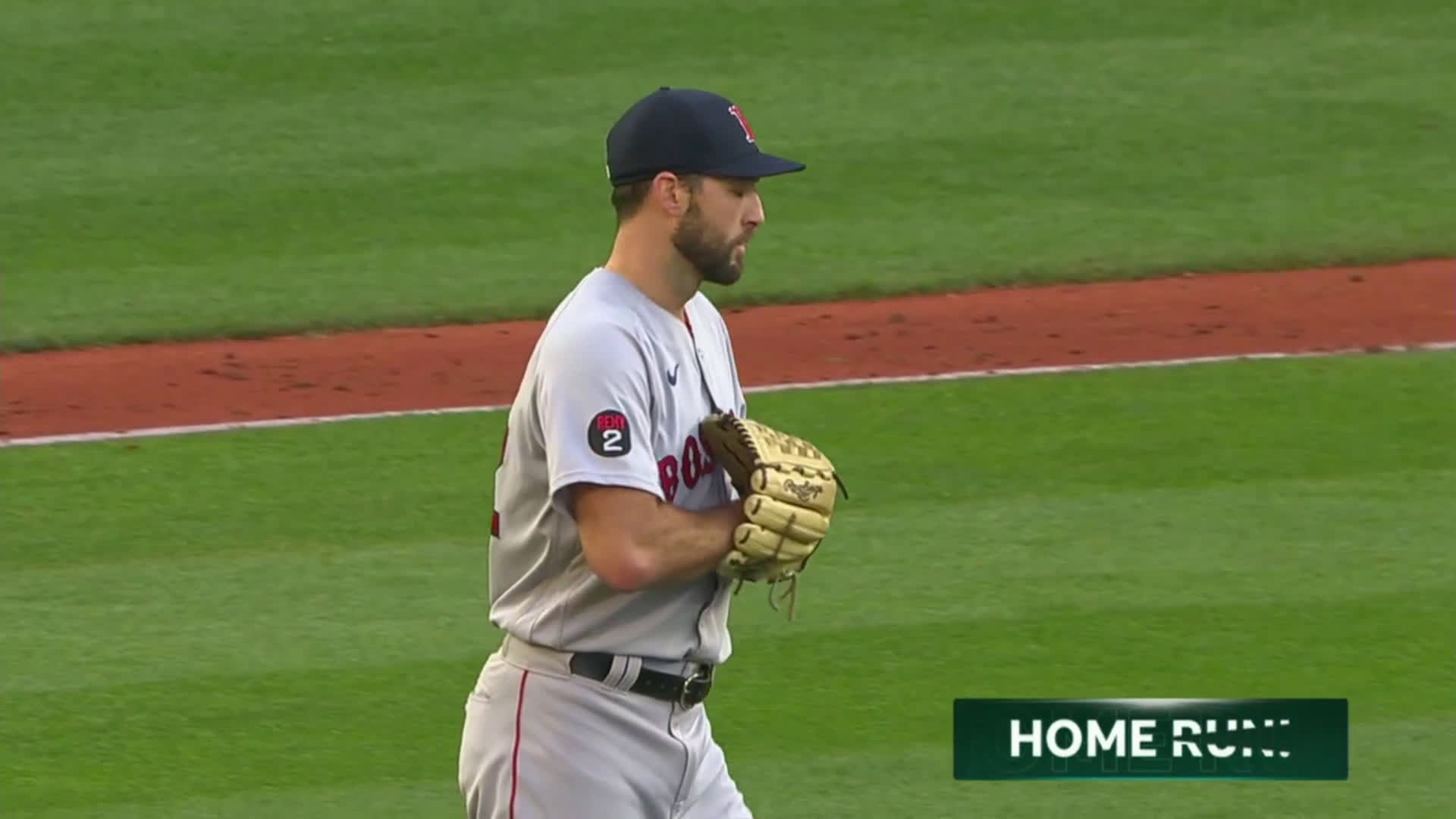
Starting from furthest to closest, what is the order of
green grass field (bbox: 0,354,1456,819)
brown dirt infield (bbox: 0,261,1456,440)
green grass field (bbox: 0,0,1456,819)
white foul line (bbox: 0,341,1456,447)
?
brown dirt infield (bbox: 0,261,1456,440) < white foul line (bbox: 0,341,1456,447) < green grass field (bbox: 0,0,1456,819) < green grass field (bbox: 0,354,1456,819)

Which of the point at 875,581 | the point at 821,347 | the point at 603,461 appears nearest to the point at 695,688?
the point at 603,461

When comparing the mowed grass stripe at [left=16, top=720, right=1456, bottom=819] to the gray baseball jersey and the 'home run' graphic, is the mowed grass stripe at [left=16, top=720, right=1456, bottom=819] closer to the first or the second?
the 'home run' graphic

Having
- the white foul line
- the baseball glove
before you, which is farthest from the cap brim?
the white foul line

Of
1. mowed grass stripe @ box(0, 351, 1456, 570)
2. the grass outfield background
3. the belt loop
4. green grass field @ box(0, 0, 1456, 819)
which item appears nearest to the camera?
the belt loop

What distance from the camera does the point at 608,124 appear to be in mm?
13953

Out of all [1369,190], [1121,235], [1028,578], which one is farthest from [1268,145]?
[1028,578]

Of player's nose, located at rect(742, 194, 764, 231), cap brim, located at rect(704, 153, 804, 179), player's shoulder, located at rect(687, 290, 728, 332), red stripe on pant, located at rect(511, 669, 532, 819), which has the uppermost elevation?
cap brim, located at rect(704, 153, 804, 179)

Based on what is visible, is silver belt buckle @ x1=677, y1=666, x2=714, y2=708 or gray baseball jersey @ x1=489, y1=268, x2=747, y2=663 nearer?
gray baseball jersey @ x1=489, y1=268, x2=747, y2=663

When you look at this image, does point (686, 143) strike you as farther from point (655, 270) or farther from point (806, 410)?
point (806, 410)

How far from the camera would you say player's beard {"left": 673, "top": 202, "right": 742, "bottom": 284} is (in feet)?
13.6

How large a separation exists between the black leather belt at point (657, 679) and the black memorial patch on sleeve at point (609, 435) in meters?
0.41

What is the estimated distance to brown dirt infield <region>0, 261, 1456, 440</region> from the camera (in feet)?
32.9

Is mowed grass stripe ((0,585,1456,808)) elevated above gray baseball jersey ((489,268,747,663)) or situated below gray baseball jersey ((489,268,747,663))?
below

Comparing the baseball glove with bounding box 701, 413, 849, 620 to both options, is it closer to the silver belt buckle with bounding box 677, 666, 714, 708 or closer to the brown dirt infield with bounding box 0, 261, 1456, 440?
the silver belt buckle with bounding box 677, 666, 714, 708
